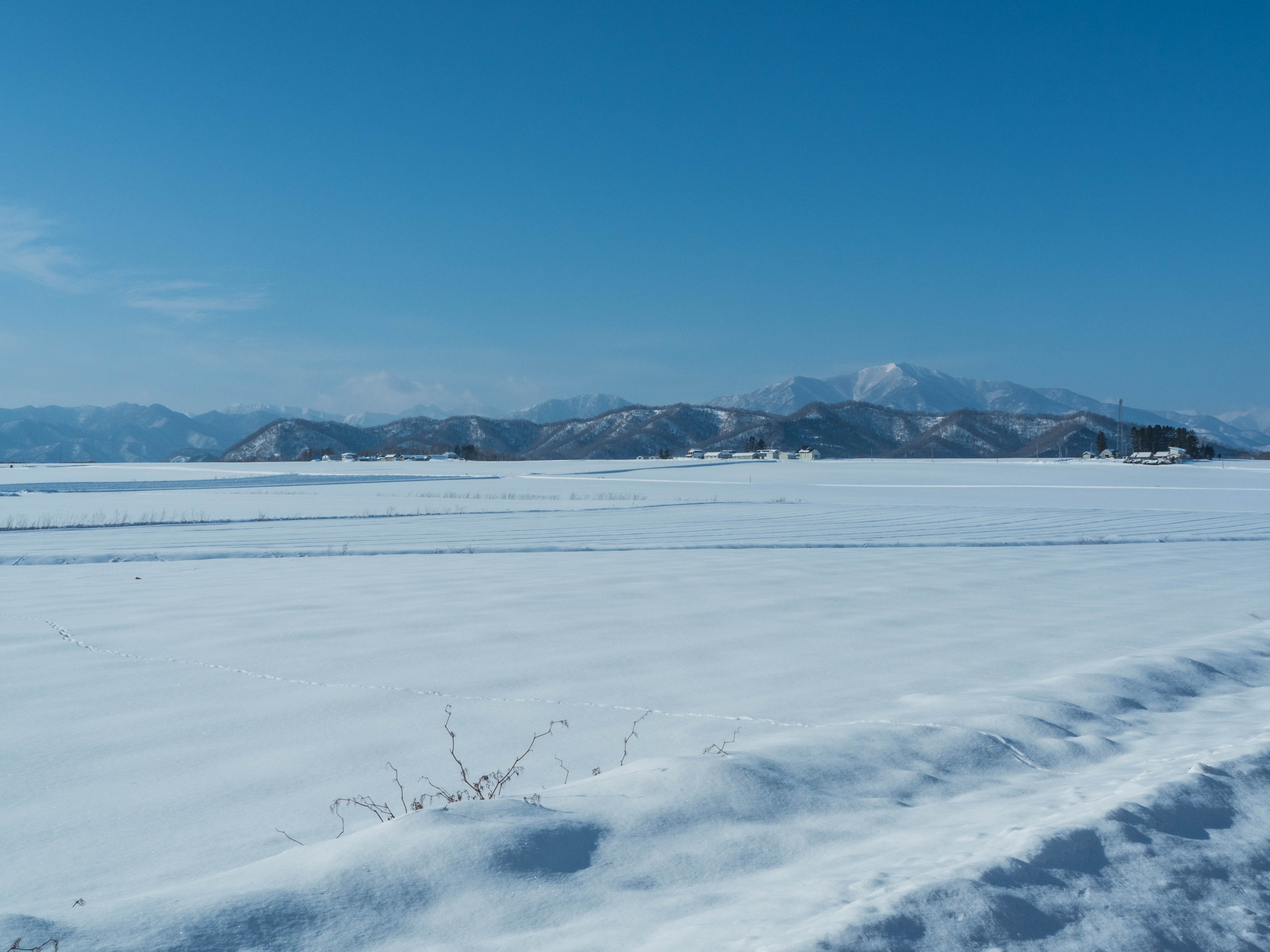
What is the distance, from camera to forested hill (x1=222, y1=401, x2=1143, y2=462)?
158375 mm

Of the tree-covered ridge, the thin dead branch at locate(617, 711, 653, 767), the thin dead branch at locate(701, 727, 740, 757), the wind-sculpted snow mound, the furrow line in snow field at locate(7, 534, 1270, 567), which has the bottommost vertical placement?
the furrow line in snow field at locate(7, 534, 1270, 567)

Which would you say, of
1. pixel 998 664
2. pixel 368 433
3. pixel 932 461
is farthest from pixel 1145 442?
pixel 368 433

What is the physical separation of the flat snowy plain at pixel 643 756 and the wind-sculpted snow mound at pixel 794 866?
0.01 metres

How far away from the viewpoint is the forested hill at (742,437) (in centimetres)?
15838

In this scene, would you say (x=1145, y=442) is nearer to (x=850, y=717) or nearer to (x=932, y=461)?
(x=932, y=461)

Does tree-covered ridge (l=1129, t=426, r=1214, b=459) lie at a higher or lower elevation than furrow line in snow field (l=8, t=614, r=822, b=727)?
higher

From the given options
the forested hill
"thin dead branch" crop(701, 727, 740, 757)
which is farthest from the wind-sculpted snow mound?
the forested hill

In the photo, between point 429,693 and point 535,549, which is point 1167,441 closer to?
point 535,549

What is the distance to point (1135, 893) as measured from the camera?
233cm

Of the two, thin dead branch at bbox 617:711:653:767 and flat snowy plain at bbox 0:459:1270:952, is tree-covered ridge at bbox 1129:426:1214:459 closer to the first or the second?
flat snowy plain at bbox 0:459:1270:952

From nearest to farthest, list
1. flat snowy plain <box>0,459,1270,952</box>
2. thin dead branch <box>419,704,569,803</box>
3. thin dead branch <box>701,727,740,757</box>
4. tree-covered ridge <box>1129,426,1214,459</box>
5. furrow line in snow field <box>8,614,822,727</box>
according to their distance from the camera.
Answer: flat snowy plain <box>0,459,1270,952</box>, thin dead branch <box>419,704,569,803</box>, thin dead branch <box>701,727,740,757</box>, furrow line in snow field <box>8,614,822,727</box>, tree-covered ridge <box>1129,426,1214,459</box>

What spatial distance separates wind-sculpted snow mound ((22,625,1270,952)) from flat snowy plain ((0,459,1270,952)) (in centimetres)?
1

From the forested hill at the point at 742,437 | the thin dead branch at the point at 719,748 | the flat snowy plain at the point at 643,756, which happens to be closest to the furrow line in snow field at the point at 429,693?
the flat snowy plain at the point at 643,756

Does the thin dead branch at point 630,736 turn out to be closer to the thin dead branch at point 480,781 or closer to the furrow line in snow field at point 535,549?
the thin dead branch at point 480,781
